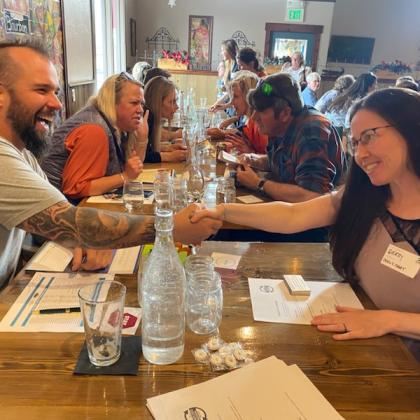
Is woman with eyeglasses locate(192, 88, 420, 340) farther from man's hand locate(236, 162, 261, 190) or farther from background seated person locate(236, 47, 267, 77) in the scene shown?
background seated person locate(236, 47, 267, 77)

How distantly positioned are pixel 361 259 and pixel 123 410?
0.83 m

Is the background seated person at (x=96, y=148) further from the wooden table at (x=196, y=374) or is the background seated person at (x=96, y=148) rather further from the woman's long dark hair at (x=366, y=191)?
the woman's long dark hair at (x=366, y=191)

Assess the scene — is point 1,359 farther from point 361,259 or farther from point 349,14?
point 349,14

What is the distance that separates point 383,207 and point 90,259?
0.92m

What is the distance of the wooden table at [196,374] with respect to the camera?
2.44 ft

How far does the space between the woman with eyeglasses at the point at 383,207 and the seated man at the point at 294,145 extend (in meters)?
0.73

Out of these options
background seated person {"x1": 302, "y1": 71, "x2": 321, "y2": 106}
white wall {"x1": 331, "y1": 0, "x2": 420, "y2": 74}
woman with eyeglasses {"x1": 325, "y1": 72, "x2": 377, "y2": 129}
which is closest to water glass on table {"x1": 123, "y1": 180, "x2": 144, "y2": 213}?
woman with eyeglasses {"x1": 325, "y1": 72, "x2": 377, "y2": 129}

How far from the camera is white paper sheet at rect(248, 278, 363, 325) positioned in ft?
3.42

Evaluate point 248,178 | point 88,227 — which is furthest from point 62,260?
point 248,178

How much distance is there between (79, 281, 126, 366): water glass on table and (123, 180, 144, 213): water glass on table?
1.04 meters

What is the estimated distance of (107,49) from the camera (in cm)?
641

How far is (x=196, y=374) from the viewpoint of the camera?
2.72 ft

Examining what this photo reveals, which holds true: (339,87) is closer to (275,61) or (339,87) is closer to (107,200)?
(275,61)

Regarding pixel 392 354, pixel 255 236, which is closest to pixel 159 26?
pixel 255 236
